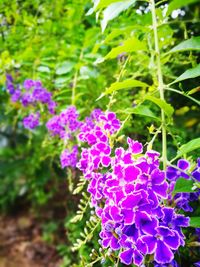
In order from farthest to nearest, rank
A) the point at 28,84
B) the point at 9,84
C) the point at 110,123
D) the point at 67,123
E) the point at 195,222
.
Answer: the point at 9,84 → the point at 28,84 → the point at 67,123 → the point at 110,123 → the point at 195,222

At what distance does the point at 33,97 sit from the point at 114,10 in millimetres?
674

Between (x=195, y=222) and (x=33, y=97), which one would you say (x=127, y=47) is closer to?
(x=195, y=222)

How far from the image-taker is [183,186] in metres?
0.78

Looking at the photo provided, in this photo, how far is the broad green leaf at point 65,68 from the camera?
1359 mm

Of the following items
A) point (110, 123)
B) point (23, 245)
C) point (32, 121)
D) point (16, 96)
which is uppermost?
point (16, 96)

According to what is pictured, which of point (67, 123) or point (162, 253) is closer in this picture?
point (162, 253)

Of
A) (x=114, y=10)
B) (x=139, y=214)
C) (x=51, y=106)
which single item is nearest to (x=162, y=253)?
(x=139, y=214)

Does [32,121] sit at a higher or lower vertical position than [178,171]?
higher

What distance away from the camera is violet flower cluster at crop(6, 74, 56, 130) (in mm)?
1373

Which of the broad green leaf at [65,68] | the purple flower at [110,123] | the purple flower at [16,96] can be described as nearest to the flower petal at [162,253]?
the purple flower at [110,123]

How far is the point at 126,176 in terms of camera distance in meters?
0.71

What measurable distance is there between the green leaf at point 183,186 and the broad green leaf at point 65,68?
27.5 inches

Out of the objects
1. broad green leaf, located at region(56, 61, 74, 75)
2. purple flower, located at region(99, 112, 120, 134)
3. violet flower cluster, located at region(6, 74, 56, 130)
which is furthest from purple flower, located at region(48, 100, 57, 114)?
purple flower, located at region(99, 112, 120, 134)

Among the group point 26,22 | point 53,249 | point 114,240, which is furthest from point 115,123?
point 53,249
